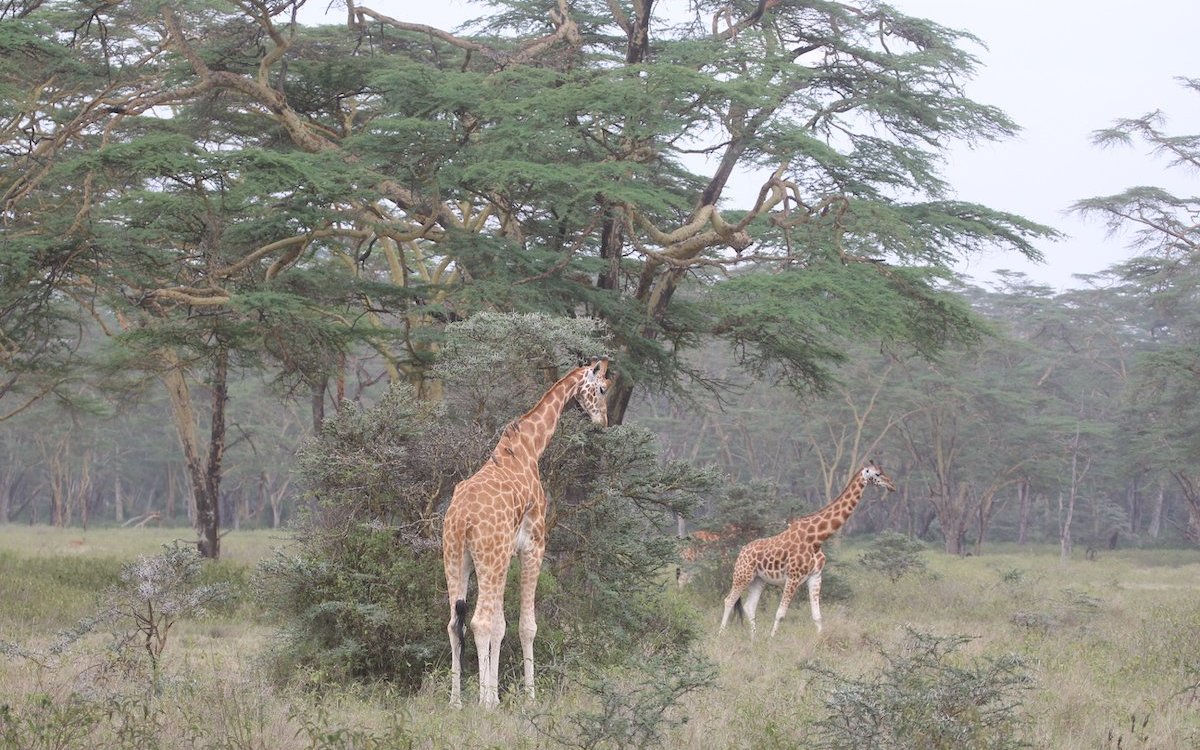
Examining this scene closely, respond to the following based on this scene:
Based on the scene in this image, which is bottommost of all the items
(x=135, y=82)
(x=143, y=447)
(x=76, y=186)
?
(x=143, y=447)

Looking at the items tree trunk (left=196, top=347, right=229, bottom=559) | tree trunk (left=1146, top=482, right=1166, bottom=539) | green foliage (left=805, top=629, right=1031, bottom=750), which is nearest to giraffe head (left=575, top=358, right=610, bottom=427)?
green foliage (left=805, top=629, right=1031, bottom=750)

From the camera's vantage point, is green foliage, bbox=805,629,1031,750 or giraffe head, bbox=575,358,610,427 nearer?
green foliage, bbox=805,629,1031,750

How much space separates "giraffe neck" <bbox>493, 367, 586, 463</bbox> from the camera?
8156mm

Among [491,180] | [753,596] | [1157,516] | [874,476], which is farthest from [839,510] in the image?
[1157,516]

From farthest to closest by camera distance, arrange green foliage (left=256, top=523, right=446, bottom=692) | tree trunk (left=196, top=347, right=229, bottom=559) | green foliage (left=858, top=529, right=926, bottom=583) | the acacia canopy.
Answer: green foliage (left=858, top=529, right=926, bottom=583) → tree trunk (left=196, top=347, right=229, bottom=559) → the acacia canopy → green foliage (left=256, top=523, right=446, bottom=692)

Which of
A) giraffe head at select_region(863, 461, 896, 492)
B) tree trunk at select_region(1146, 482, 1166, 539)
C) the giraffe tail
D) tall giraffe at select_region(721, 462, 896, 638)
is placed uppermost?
giraffe head at select_region(863, 461, 896, 492)

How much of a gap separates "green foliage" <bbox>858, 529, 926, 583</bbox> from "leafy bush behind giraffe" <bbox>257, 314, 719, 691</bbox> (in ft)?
38.8

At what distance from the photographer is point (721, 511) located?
18.4 meters

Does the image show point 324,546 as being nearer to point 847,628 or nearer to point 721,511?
point 847,628

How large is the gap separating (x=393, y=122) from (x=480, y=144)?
1.13 m

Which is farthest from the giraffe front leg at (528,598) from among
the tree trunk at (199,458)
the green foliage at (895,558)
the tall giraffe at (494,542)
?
the green foliage at (895,558)

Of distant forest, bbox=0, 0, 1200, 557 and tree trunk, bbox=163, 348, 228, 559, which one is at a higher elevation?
distant forest, bbox=0, 0, 1200, 557

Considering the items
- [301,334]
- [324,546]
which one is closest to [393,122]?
[301,334]

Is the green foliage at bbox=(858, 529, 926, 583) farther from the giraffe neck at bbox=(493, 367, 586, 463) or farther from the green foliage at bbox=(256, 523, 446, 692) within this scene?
the giraffe neck at bbox=(493, 367, 586, 463)
